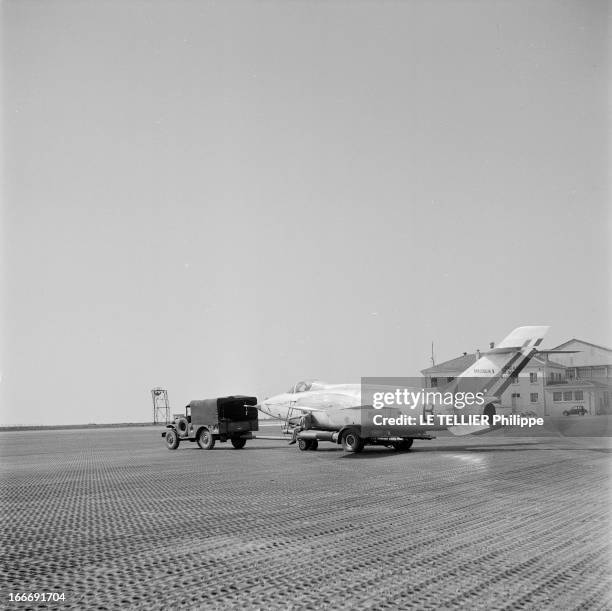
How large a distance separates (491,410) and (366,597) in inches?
824

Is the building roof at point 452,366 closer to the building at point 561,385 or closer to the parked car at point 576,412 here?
the building at point 561,385

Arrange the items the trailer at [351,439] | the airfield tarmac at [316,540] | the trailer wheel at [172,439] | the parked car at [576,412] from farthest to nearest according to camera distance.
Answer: the parked car at [576,412] → the trailer wheel at [172,439] → the trailer at [351,439] → the airfield tarmac at [316,540]

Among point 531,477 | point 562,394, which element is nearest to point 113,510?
point 531,477

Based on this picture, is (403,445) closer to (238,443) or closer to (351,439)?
(351,439)

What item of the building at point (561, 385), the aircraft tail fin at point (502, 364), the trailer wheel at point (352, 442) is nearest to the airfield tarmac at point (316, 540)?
the trailer wheel at point (352, 442)

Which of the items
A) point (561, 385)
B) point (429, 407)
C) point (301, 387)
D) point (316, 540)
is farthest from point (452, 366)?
point (316, 540)

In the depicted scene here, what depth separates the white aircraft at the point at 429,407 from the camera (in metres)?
24.7

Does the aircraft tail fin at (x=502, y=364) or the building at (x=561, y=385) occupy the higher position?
the aircraft tail fin at (x=502, y=364)

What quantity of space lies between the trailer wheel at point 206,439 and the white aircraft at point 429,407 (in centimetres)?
370

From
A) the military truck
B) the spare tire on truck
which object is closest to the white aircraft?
the military truck

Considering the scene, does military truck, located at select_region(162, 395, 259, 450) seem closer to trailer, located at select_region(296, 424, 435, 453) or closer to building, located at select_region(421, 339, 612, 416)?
trailer, located at select_region(296, 424, 435, 453)

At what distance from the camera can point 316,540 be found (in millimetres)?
8625

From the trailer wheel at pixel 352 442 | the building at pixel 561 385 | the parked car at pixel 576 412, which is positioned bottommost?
the parked car at pixel 576 412

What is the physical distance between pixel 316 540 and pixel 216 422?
72.1ft
